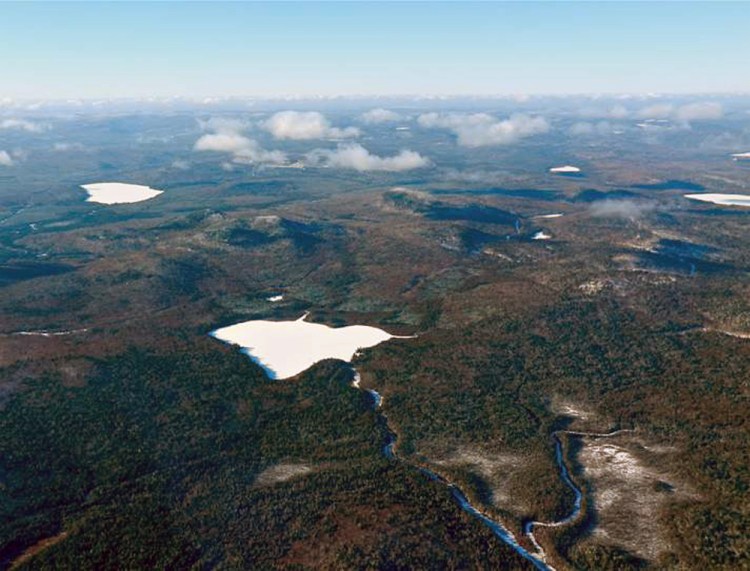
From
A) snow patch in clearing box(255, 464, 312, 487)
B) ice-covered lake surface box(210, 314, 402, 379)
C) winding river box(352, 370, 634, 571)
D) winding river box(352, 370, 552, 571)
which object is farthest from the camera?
ice-covered lake surface box(210, 314, 402, 379)

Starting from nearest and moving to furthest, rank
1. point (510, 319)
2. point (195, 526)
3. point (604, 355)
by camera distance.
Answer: point (195, 526)
point (604, 355)
point (510, 319)

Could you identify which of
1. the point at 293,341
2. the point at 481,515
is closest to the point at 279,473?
the point at 481,515

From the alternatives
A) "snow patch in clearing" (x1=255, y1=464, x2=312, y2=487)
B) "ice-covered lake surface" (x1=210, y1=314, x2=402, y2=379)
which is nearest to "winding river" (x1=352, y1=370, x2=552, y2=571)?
"snow patch in clearing" (x1=255, y1=464, x2=312, y2=487)

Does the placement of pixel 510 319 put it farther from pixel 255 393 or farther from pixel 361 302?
pixel 255 393

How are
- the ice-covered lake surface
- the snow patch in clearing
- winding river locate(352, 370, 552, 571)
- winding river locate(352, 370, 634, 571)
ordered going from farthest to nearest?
the ice-covered lake surface, the snow patch in clearing, winding river locate(352, 370, 634, 571), winding river locate(352, 370, 552, 571)

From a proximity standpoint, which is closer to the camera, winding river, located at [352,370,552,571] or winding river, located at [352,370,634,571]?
winding river, located at [352,370,552,571]

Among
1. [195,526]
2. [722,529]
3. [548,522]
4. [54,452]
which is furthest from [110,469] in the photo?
[722,529]

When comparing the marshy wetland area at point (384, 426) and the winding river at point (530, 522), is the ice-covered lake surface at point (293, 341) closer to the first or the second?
the marshy wetland area at point (384, 426)

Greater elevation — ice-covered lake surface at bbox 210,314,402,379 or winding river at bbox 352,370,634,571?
winding river at bbox 352,370,634,571

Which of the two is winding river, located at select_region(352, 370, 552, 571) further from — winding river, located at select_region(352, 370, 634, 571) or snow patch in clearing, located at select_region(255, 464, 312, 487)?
snow patch in clearing, located at select_region(255, 464, 312, 487)

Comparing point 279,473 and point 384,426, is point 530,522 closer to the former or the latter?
point 384,426
